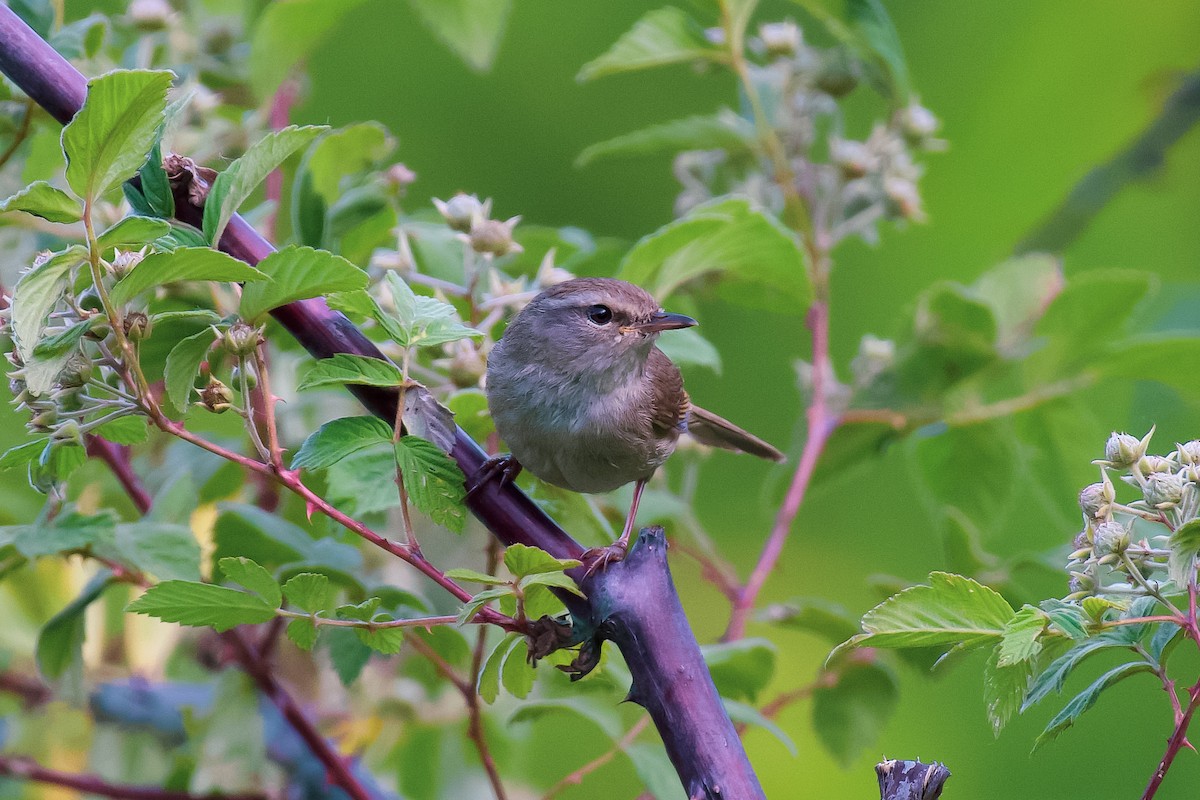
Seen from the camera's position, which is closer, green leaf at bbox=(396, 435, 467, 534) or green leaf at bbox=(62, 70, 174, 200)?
green leaf at bbox=(62, 70, 174, 200)

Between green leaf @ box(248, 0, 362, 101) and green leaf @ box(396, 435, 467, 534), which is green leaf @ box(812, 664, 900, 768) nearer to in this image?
green leaf @ box(396, 435, 467, 534)

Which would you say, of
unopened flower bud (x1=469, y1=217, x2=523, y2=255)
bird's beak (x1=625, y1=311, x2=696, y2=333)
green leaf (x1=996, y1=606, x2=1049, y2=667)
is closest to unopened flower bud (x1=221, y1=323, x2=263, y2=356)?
unopened flower bud (x1=469, y1=217, x2=523, y2=255)

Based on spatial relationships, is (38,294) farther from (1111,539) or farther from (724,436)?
(724,436)

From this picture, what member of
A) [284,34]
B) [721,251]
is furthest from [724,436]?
[284,34]

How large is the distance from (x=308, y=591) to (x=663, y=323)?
3.57 ft

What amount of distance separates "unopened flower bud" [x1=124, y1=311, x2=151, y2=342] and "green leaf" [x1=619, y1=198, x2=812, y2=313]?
3.08ft

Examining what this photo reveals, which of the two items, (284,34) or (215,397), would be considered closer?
(215,397)

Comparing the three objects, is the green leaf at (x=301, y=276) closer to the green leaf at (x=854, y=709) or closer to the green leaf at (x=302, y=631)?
the green leaf at (x=302, y=631)

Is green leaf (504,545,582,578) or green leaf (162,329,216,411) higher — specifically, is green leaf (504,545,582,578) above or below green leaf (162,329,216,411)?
below

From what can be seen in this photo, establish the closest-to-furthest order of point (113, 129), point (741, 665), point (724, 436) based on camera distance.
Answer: point (113, 129) < point (741, 665) < point (724, 436)

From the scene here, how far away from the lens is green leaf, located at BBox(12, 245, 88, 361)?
1.17 m

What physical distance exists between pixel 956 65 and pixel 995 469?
276 centimetres

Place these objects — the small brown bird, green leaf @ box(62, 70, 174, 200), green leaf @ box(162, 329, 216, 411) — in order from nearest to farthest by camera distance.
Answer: green leaf @ box(62, 70, 174, 200) → green leaf @ box(162, 329, 216, 411) → the small brown bird

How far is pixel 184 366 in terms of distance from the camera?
4.49 ft
